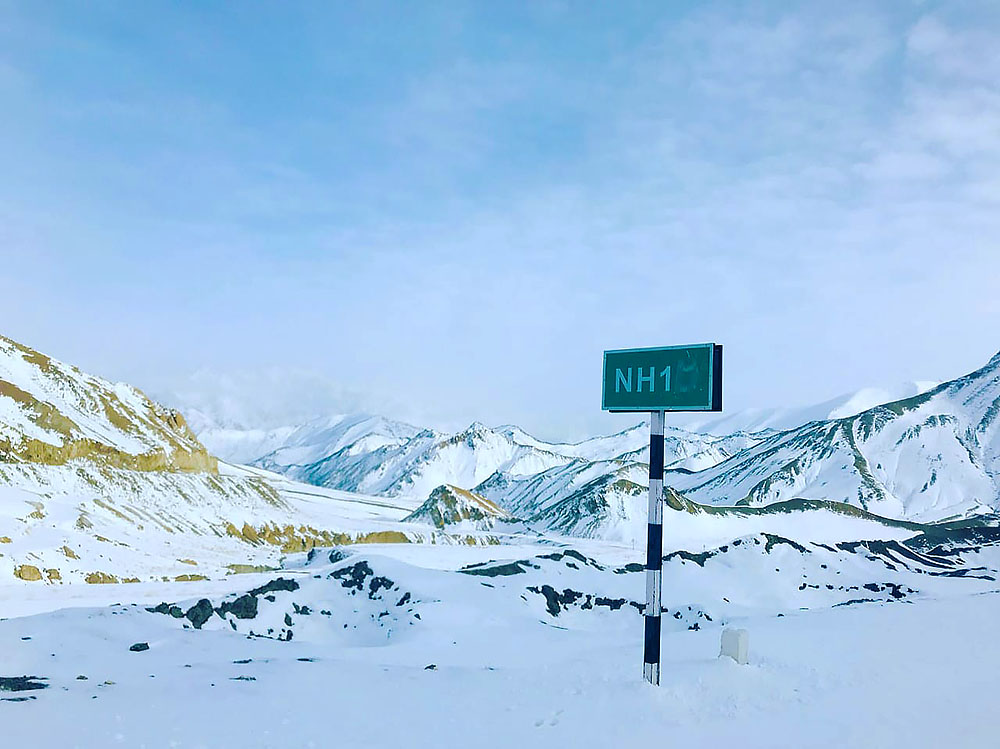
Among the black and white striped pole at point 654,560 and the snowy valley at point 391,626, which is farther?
the black and white striped pole at point 654,560

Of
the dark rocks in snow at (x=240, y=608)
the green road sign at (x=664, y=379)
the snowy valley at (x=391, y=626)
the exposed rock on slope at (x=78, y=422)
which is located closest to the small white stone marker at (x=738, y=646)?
the snowy valley at (x=391, y=626)

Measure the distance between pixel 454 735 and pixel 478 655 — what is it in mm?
13886

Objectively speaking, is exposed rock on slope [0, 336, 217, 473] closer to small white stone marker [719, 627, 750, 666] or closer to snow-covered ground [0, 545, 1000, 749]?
snow-covered ground [0, 545, 1000, 749]

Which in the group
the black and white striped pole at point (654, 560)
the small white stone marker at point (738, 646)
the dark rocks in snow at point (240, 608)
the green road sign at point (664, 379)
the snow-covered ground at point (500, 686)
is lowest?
the dark rocks in snow at point (240, 608)

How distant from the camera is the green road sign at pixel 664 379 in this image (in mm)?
15370

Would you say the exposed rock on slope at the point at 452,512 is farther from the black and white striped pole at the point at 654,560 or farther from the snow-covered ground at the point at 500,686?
the black and white striped pole at the point at 654,560

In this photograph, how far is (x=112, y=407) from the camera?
10344 centimetres

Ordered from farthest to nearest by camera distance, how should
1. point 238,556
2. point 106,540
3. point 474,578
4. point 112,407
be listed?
point 112,407 < point 238,556 < point 106,540 < point 474,578

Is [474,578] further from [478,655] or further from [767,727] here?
[767,727]

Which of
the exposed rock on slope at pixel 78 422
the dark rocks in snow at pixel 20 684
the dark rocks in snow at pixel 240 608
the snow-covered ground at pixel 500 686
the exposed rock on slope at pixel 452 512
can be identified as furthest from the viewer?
the exposed rock on slope at pixel 452 512

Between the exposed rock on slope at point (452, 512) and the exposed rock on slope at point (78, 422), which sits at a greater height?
the exposed rock on slope at point (78, 422)

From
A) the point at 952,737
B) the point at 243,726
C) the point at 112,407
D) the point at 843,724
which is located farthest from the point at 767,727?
the point at 112,407

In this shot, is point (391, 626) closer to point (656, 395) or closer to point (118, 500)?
point (656, 395)

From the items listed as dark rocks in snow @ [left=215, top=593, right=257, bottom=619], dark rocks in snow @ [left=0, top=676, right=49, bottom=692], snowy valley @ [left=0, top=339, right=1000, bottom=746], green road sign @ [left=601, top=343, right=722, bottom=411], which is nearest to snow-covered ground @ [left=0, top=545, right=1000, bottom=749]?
snowy valley @ [left=0, top=339, right=1000, bottom=746]
